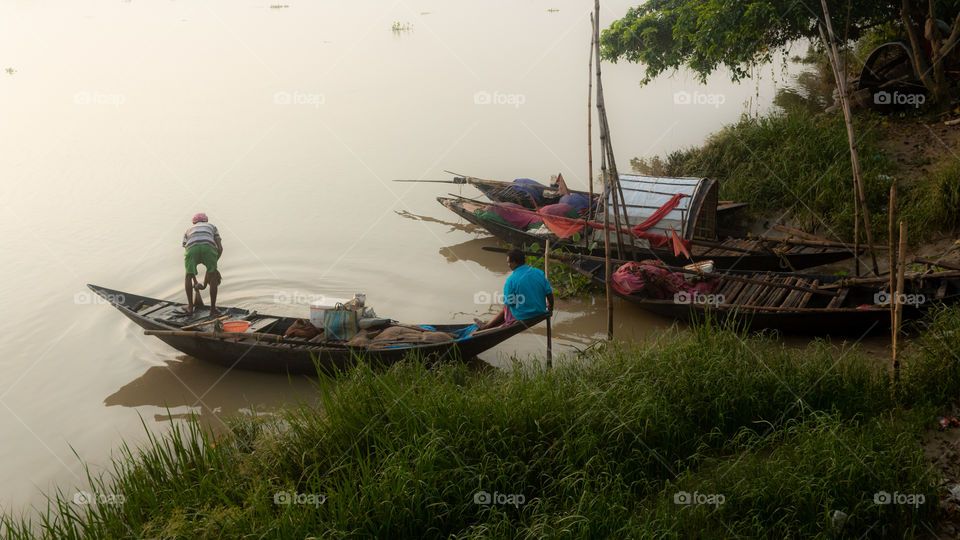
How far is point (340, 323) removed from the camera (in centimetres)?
609

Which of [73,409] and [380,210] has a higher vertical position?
[380,210]

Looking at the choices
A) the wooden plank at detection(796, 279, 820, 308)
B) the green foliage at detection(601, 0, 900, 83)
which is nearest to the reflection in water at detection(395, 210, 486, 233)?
the green foliage at detection(601, 0, 900, 83)

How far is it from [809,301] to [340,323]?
4169 mm

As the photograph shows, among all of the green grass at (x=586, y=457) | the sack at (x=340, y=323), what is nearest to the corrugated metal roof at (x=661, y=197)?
the green grass at (x=586, y=457)

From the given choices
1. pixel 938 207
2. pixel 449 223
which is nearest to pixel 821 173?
pixel 938 207

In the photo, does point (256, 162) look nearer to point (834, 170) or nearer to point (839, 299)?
point (834, 170)

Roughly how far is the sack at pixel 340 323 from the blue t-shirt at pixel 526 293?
4.45ft

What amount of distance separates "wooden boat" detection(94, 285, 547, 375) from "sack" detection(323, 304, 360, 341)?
18 cm

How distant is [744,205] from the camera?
27.8 feet

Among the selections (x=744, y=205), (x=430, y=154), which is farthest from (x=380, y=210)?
(x=744, y=205)

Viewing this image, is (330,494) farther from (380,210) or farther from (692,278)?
(380,210)

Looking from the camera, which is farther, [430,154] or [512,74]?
[512,74]

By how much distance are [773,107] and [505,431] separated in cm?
1076

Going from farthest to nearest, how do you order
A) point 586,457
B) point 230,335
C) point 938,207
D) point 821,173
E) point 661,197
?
point 821,173 → point 661,197 → point 938,207 → point 230,335 → point 586,457
